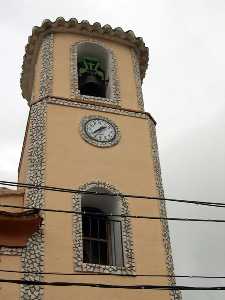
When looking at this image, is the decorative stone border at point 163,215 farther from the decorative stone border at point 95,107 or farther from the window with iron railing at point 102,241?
the window with iron railing at point 102,241

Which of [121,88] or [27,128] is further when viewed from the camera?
[121,88]

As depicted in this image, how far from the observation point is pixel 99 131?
13.8 meters

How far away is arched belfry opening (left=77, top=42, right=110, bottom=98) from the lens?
16.0 metres

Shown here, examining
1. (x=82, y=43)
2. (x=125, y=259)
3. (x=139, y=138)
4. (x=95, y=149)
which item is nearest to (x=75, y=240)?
(x=125, y=259)

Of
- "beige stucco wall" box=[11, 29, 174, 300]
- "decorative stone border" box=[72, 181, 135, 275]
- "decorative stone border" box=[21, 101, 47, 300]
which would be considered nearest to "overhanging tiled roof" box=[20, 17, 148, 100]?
"beige stucco wall" box=[11, 29, 174, 300]

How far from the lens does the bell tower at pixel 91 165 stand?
11.0 metres

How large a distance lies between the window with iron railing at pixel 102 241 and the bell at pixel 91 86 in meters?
4.44

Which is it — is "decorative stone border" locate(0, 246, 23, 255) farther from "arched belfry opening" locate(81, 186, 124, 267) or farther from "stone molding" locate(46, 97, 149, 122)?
"stone molding" locate(46, 97, 149, 122)

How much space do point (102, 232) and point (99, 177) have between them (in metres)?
1.18

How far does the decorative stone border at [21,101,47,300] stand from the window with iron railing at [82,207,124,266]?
116 cm

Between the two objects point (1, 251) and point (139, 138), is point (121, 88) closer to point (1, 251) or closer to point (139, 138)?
point (139, 138)

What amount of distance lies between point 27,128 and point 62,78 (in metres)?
1.61

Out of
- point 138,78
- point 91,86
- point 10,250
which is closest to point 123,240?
point 10,250

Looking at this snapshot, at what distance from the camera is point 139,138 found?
14.1 metres
